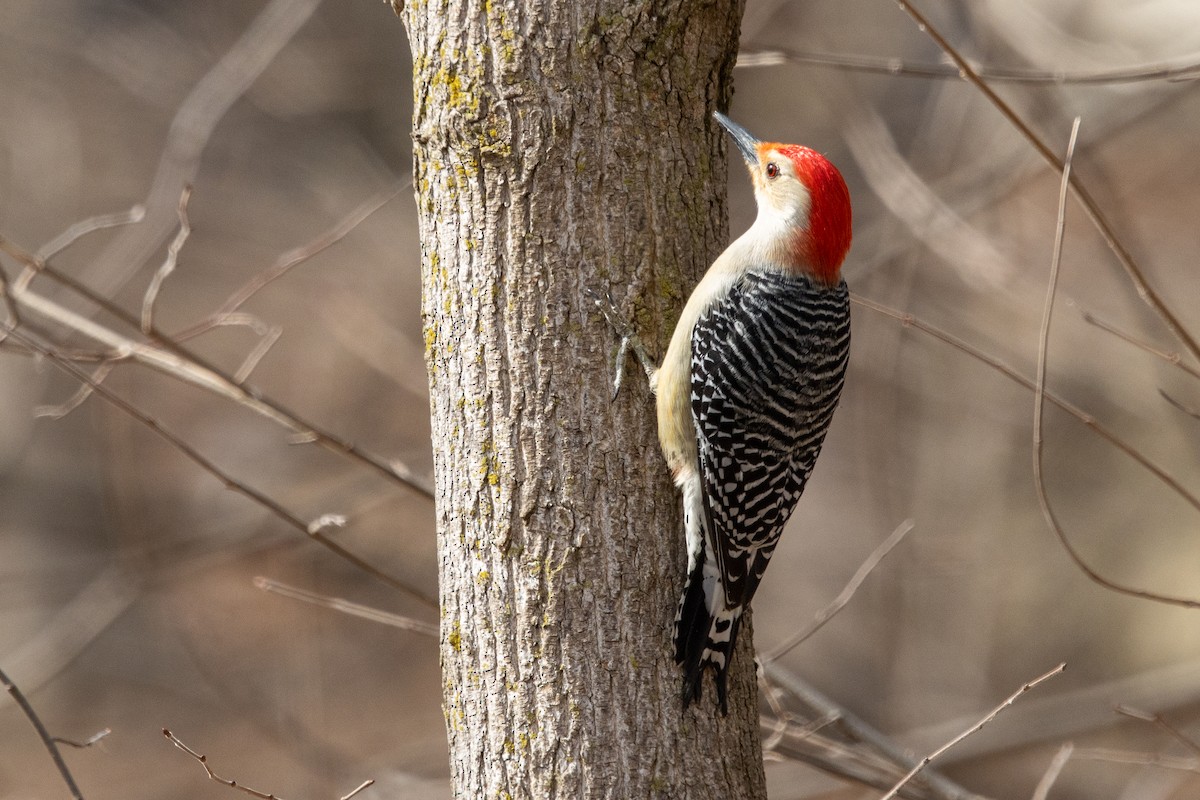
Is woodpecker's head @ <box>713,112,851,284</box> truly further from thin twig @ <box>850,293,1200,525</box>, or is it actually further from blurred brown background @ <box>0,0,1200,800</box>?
blurred brown background @ <box>0,0,1200,800</box>

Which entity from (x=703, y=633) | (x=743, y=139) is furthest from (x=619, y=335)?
(x=743, y=139)

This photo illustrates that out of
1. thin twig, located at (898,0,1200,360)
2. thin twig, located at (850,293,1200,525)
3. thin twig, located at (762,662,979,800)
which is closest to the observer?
thin twig, located at (898,0,1200,360)

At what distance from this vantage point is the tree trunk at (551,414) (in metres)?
2.83

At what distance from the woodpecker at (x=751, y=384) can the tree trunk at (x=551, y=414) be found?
0.34ft

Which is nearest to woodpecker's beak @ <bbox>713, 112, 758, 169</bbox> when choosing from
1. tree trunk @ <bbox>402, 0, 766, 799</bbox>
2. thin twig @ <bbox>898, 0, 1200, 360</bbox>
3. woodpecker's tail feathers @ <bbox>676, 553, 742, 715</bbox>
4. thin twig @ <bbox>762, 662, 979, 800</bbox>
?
Answer: tree trunk @ <bbox>402, 0, 766, 799</bbox>

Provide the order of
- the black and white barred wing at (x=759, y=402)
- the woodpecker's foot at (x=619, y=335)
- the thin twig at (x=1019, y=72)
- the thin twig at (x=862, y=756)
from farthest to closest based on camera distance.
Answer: the thin twig at (x=862, y=756)
the black and white barred wing at (x=759, y=402)
the thin twig at (x=1019, y=72)
the woodpecker's foot at (x=619, y=335)

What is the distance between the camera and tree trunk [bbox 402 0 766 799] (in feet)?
9.30

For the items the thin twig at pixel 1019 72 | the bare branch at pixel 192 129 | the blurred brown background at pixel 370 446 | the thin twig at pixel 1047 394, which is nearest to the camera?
the thin twig at pixel 1047 394

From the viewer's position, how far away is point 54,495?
10273mm

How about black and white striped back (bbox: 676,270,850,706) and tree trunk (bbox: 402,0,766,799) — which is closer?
tree trunk (bbox: 402,0,766,799)

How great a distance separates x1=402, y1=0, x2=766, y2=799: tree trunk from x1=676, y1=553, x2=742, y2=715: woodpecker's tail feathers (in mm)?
34

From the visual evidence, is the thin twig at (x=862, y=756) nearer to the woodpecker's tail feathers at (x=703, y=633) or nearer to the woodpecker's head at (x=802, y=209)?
the woodpecker's tail feathers at (x=703, y=633)

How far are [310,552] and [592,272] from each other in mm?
7711

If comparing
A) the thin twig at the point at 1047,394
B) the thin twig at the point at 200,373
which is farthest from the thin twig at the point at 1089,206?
the thin twig at the point at 200,373
